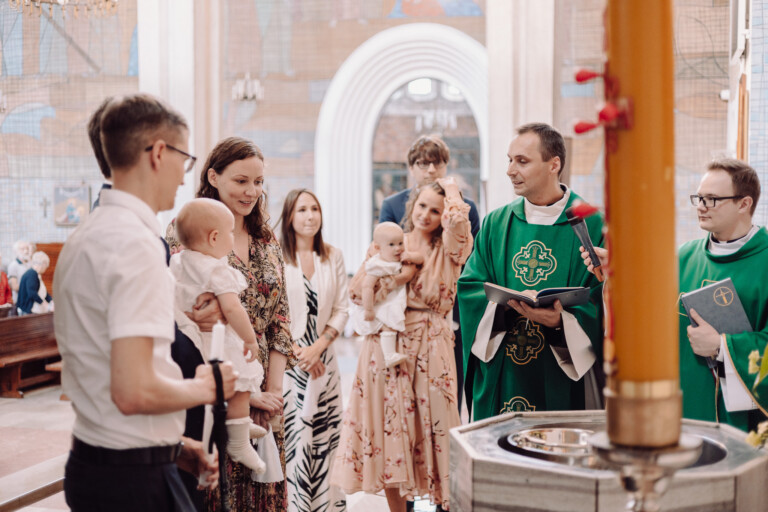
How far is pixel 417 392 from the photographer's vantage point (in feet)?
13.7

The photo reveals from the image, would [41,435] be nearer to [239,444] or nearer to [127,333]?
[239,444]

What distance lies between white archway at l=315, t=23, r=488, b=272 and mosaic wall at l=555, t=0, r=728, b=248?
8.19m

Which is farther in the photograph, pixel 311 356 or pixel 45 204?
pixel 45 204

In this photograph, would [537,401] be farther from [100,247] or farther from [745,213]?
[100,247]

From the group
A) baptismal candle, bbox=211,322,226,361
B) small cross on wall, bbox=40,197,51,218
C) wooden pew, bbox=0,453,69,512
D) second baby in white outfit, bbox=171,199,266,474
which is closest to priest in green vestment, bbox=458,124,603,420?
second baby in white outfit, bbox=171,199,266,474

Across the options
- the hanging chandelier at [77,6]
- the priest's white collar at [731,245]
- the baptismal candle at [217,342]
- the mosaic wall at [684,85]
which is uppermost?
the hanging chandelier at [77,6]

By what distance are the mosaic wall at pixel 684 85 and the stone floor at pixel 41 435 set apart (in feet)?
9.79

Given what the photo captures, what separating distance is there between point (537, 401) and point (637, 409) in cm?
257

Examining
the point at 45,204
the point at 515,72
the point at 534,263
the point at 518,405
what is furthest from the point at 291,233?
the point at 45,204

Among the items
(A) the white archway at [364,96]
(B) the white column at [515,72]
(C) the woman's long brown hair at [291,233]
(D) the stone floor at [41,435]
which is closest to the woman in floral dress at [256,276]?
(C) the woman's long brown hair at [291,233]

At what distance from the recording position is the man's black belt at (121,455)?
153 cm

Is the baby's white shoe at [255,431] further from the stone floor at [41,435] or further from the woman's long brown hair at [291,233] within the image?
the stone floor at [41,435]

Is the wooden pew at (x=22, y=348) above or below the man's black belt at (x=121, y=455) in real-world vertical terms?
below

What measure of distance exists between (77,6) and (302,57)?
625 centimetres
